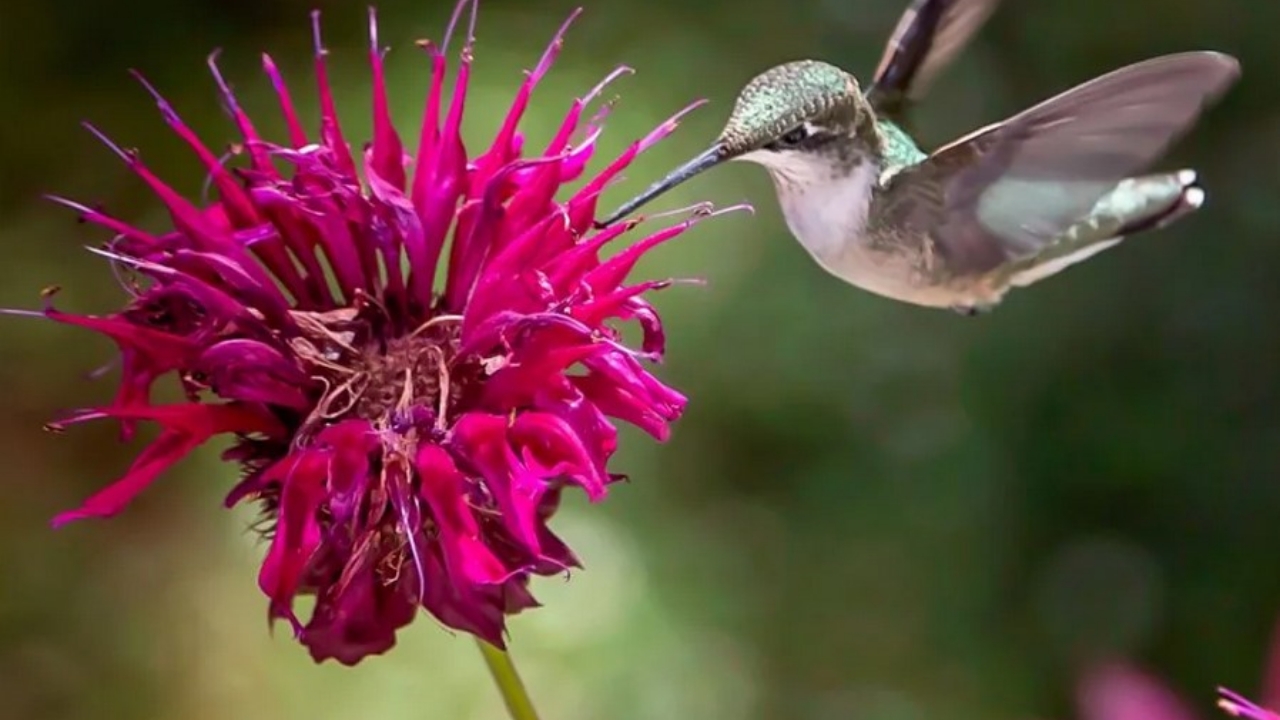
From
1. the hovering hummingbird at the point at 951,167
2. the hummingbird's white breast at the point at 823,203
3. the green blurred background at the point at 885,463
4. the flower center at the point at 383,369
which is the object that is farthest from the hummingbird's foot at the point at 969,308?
the green blurred background at the point at 885,463

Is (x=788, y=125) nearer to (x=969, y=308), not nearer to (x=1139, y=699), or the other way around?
(x=969, y=308)

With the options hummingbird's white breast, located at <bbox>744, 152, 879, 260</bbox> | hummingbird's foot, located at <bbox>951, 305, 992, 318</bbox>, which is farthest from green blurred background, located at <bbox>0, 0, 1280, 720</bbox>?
hummingbird's white breast, located at <bbox>744, 152, 879, 260</bbox>

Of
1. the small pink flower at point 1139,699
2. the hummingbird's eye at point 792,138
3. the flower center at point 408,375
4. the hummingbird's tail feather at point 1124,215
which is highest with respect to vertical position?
the hummingbird's eye at point 792,138

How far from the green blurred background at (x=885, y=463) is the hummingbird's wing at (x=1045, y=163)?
82 cm

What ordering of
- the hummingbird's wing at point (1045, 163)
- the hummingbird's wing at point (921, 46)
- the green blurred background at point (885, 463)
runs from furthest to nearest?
the green blurred background at point (885, 463) < the hummingbird's wing at point (921, 46) < the hummingbird's wing at point (1045, 163)

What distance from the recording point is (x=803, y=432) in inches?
61.6

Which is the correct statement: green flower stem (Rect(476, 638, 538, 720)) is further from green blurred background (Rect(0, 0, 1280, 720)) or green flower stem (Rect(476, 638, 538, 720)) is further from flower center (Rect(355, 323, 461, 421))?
green blurred background (Rect(0, 0, 1280, 720))

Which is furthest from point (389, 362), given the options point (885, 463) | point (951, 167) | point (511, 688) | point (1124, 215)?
point (885, 463)

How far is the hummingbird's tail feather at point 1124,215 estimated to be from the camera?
2.35ft

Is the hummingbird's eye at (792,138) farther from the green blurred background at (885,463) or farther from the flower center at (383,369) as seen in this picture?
the green blurred background at (885,463)

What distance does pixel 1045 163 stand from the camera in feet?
2.01

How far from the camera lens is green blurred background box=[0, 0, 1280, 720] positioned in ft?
4.99

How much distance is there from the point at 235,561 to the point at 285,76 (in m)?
0.57

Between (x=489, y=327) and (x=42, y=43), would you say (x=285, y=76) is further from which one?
(x=489, y=327)
